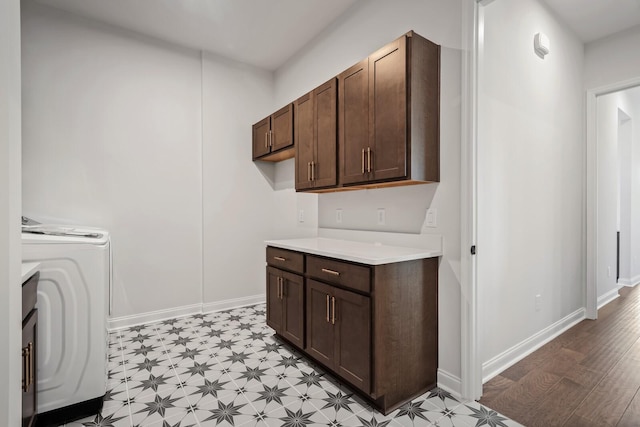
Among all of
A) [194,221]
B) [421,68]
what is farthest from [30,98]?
[421,68]

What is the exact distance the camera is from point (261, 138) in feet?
11.9

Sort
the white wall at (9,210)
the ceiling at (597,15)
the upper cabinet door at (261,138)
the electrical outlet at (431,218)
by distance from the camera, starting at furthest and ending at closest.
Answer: the upper cabinet door at (261,138), the ceiling at (597,15), the electrical outlet at (431,218), the white wall at (9,210)

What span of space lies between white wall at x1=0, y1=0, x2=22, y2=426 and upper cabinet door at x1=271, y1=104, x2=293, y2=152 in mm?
2127


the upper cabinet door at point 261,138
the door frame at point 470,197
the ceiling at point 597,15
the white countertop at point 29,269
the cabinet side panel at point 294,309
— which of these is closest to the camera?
the white countertop at point 29,269

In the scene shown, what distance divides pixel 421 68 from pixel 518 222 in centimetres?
137

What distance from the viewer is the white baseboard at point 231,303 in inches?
141

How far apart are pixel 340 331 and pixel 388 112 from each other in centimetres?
139

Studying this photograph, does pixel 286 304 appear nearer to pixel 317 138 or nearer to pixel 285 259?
pixel 285 259

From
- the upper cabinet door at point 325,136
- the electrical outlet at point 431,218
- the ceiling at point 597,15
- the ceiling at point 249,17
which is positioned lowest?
the electrical outlet at point 431,218

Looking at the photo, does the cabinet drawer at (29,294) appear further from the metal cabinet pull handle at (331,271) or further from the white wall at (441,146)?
the white wall at (441,146)

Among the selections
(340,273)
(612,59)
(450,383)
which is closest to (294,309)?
(340,273)

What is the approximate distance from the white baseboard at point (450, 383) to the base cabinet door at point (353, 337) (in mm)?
570

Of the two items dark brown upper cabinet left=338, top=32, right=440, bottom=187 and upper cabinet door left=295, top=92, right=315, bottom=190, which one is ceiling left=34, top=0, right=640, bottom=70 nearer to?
upper cabinet door left=295, top=92, right=315, bottom=190

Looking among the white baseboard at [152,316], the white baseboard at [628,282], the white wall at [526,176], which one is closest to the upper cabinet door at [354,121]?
the white wall at [526,176]
